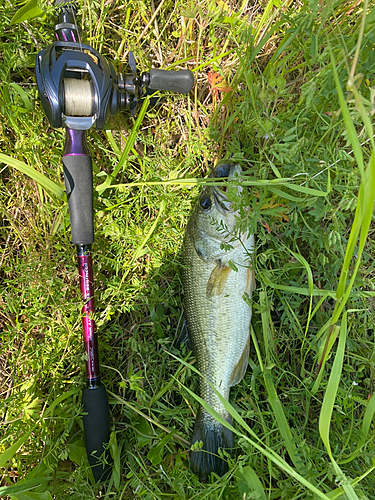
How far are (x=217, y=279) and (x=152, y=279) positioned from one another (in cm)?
46

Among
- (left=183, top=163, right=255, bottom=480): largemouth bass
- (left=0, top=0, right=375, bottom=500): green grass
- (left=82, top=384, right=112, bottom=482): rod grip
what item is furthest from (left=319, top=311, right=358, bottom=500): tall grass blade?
(left=82, top=384, right=112, bottom=482): rod grip

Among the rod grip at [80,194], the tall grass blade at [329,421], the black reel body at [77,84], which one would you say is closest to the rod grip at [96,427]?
the rod grip at [80,194]

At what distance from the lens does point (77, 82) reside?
162 centimetres

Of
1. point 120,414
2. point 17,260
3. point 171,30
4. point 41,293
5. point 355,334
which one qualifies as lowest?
point 120,414

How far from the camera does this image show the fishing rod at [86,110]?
160 cm

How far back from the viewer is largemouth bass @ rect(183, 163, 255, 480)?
1807 millimetres

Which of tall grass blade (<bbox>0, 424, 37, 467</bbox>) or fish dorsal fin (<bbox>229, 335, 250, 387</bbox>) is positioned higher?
fish dorsal fin (<bbox>229, 335, 250, 387</bbox>)

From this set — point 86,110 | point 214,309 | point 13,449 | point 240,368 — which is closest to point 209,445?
point 240,368

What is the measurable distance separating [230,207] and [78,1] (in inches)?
58.8

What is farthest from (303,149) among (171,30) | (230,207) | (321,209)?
(171,30)

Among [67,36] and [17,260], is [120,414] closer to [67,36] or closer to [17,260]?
[17,260]

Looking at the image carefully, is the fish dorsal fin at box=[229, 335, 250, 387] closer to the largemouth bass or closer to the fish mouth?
the largemouth bass

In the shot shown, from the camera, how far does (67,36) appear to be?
172 centimetres

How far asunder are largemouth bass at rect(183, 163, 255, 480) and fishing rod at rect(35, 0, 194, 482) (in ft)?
1.80
